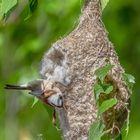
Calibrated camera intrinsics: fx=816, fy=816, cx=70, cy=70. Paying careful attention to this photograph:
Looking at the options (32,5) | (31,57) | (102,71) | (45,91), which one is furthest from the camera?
(31,57)

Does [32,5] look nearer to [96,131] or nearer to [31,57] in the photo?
[96,131]

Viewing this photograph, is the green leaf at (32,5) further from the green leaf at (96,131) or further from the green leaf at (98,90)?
the green leaf at (96,131)

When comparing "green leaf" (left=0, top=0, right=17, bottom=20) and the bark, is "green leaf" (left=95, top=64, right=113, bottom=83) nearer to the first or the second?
the bark

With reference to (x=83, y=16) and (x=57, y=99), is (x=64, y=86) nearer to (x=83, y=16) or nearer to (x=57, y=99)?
(x=57, y=99)

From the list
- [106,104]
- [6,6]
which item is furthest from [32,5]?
[106,104]

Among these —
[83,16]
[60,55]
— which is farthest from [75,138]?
[83,16]

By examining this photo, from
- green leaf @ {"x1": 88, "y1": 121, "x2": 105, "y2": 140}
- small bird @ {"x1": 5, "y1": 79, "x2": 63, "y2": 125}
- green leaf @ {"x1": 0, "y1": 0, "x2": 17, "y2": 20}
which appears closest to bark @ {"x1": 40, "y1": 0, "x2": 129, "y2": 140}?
small bird @ {"x1": 5, "y1": 79, "x2": 63, "y2": 125}
